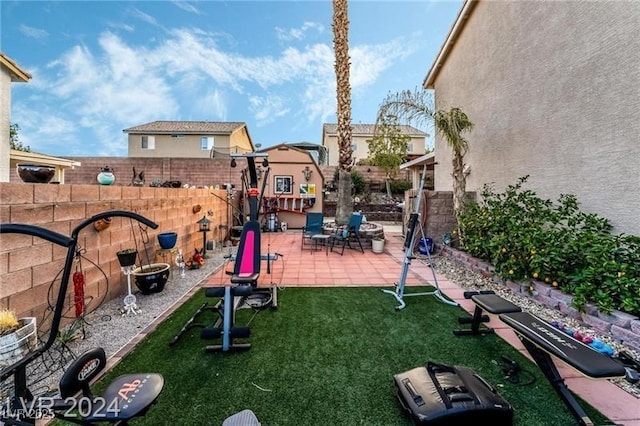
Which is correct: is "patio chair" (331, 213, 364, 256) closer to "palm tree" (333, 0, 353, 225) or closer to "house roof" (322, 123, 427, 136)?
"palm tree" (333, 0, 353, 225)

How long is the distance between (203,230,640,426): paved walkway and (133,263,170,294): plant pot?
71cm

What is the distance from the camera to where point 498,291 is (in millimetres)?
4434

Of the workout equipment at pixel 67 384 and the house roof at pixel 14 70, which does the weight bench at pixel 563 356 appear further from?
the house roof at pixel 14 70

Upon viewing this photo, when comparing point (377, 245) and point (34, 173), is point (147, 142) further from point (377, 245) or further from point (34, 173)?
point (34, 173)

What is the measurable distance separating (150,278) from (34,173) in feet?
6.04

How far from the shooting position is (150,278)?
400 cm

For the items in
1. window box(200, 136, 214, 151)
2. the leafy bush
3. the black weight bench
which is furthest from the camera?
window box(200, 136, 214, 151)

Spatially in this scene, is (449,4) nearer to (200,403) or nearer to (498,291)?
(498,291)

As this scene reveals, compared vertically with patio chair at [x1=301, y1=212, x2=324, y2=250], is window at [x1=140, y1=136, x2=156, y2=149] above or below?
above

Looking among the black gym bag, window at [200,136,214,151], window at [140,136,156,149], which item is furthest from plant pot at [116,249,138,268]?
window at [140,136,156,149]

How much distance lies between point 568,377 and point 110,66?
1347 cm

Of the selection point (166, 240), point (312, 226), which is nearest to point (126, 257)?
point (166, 240)

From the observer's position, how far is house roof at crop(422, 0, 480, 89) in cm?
754

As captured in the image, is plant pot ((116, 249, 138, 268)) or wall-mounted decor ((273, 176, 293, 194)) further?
wall-mounted decor ((273, 176, 293, 194))
